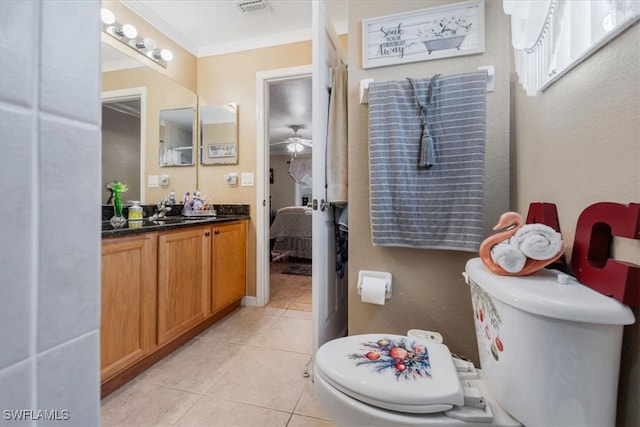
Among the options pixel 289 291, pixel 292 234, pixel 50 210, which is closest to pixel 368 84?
pixel 50 210

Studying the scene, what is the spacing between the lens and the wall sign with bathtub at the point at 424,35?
1.22 m

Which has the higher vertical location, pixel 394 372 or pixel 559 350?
pixel 559 350

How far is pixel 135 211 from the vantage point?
6.48 feet

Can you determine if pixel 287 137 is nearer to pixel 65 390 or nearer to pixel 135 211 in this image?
pixel 135 211

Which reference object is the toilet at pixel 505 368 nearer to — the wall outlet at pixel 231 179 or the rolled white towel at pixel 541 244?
the rolled white towel at pixel 541 244

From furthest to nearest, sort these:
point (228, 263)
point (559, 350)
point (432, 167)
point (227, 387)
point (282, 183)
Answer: point (282, 183), point (228, 263), point (227, 387), point (432, 167), point (559, 350)

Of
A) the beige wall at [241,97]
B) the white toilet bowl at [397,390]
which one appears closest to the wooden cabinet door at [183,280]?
the beige wall at [241,97]

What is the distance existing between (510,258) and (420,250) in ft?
1.79

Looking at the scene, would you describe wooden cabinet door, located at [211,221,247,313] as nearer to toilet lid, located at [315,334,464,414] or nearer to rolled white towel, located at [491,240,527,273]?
toilet lid, located at [315,334,464,414]

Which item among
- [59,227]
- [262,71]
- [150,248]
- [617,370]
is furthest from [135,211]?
[617,370]

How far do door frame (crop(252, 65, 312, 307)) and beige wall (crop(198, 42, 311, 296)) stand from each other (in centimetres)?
4

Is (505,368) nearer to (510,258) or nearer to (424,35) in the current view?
(510,258)

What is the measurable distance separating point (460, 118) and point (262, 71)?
6.08 feet

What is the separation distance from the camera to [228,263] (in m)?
2.26
